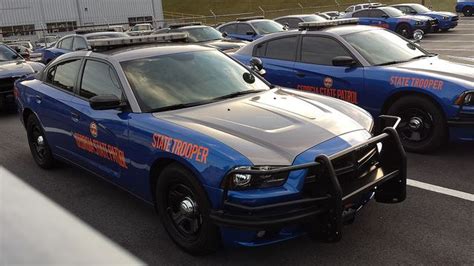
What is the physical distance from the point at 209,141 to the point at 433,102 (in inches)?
133

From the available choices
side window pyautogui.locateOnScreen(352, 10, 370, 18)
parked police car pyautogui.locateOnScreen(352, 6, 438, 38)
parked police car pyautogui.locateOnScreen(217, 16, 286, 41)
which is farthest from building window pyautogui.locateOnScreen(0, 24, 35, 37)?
parked police car pyautogui.locateOnScreen(352, 6, 438, 38)

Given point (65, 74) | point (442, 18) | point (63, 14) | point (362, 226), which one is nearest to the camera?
point (362, 226)

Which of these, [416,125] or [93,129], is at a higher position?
[93,129]

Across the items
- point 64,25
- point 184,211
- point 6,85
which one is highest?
point 64,25

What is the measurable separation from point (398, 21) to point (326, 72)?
16153mm

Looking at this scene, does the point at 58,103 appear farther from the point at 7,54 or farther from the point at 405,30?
the point at 405,30

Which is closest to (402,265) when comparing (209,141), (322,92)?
(209,141)

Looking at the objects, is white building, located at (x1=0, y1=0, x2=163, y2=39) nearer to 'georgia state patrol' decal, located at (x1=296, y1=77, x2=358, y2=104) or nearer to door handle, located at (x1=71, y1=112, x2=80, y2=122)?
'georgia state patrol' decal, located at (x1=296, y1=77, x2=358, y2=104)

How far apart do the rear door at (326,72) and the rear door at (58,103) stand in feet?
10.6

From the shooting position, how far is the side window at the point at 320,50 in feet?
21.5

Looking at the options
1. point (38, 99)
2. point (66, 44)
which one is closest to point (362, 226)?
point (38, 99)

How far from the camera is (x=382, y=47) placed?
6.54 meters

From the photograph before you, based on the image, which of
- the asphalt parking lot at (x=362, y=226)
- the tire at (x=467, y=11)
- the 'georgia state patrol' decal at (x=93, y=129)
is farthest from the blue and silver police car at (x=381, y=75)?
the tire at (x=467, y=11)

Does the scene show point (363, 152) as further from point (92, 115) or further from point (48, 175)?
point (48, 175)
